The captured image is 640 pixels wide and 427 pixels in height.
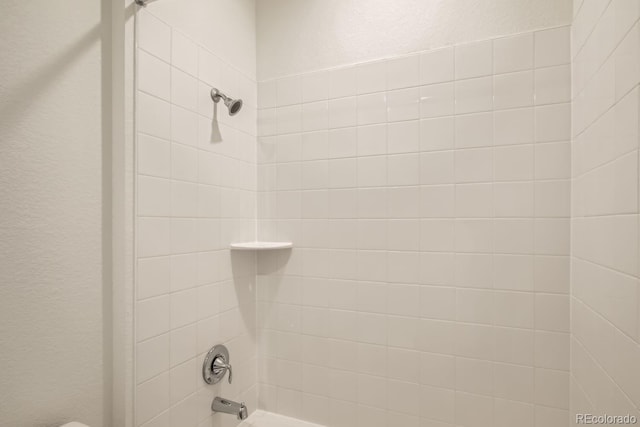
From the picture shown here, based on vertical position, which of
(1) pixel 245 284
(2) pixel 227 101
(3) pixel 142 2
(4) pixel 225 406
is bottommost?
Result: (4) pixel 225 406

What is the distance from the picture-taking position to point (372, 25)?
1.45 metres

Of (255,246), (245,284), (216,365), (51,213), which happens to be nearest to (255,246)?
(255,246)

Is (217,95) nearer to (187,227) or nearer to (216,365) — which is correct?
(187,227)

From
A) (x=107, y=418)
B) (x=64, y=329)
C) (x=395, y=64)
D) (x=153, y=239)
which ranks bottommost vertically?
(x=107, y=418)

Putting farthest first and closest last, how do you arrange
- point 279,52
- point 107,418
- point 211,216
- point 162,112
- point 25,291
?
point 279,52 < point 211,216 < point 162,112 < point 107,418 < point 25,291

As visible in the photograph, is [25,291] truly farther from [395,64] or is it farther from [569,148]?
[569,148]

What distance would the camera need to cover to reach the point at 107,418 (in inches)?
39.5

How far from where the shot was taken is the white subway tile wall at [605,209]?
71cm

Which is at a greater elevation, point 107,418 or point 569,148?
point 569,148

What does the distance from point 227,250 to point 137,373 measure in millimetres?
562

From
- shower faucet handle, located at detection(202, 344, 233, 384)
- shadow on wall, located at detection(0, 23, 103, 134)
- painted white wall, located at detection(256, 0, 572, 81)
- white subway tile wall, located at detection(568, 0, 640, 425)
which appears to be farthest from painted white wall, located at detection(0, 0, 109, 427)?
white subway tile wall, located at detection(568, 0, 640, 425)

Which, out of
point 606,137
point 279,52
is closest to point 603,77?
point 606,137

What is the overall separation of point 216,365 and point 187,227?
1.93ft

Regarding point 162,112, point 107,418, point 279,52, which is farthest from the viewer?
point 279,52
